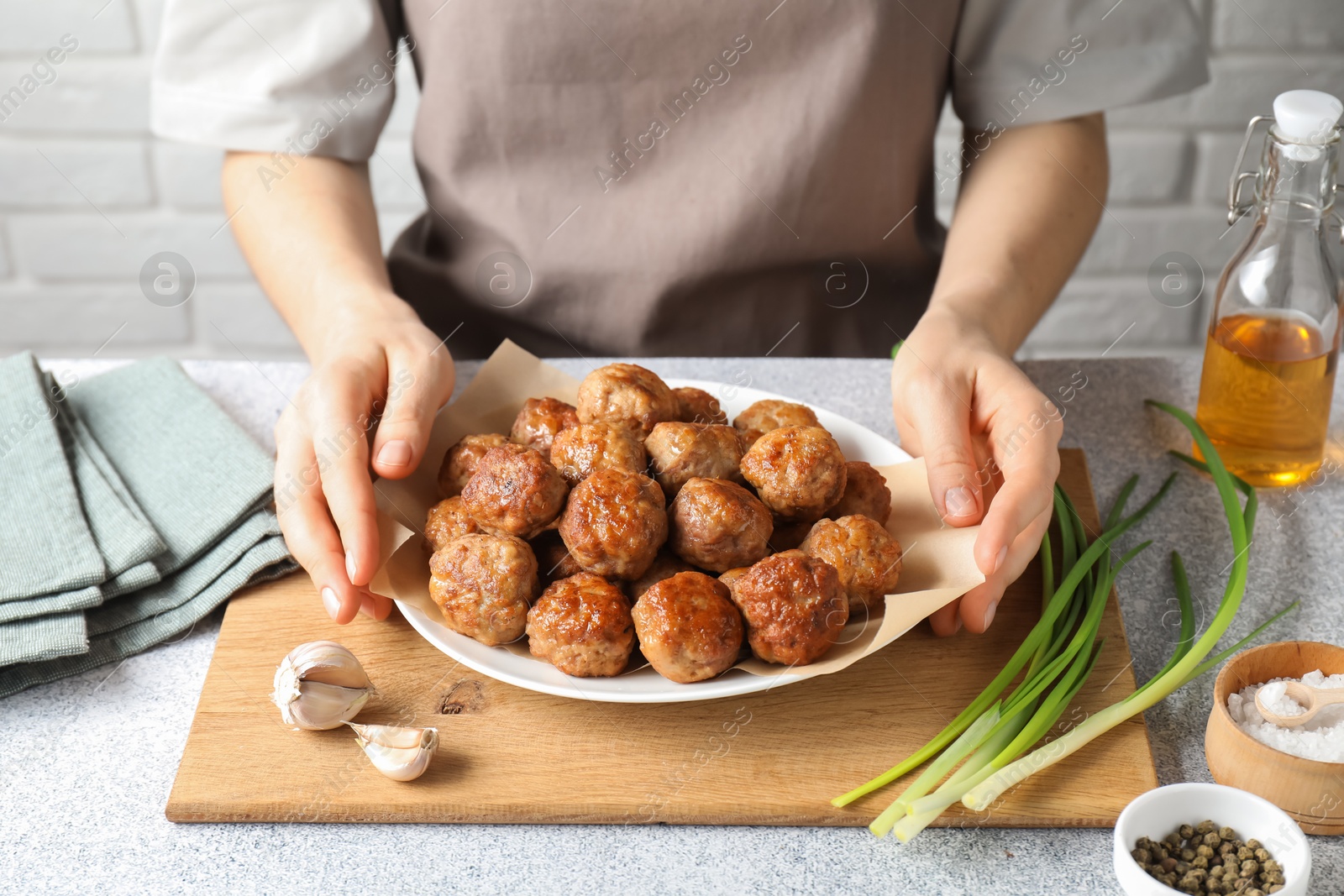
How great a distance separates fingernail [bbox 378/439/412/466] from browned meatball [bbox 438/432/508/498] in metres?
0.08

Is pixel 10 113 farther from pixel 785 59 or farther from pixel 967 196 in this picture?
pixel 967 196

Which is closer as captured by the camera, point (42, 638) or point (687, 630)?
point (687, 630)

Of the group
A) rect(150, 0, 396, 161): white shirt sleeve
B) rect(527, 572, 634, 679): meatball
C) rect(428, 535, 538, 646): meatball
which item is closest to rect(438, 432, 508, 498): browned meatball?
rect(428, 535, 538, 646): meatball

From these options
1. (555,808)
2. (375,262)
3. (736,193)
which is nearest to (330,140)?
(375,262)

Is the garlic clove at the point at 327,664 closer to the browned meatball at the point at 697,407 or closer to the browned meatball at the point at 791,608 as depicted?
the browned meatball at the point at 791,608

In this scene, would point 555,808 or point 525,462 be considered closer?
point 555,808

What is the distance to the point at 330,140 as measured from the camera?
2.10m

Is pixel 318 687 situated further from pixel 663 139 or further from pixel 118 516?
pixel 663 139

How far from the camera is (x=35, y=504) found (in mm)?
1593

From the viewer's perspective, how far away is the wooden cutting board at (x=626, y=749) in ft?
3.98

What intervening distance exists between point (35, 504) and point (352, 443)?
53cm

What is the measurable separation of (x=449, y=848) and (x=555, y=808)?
0.12 metres

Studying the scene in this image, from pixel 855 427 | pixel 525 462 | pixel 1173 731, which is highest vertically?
pixel 525 462

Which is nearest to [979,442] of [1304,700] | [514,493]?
[1304,700]
